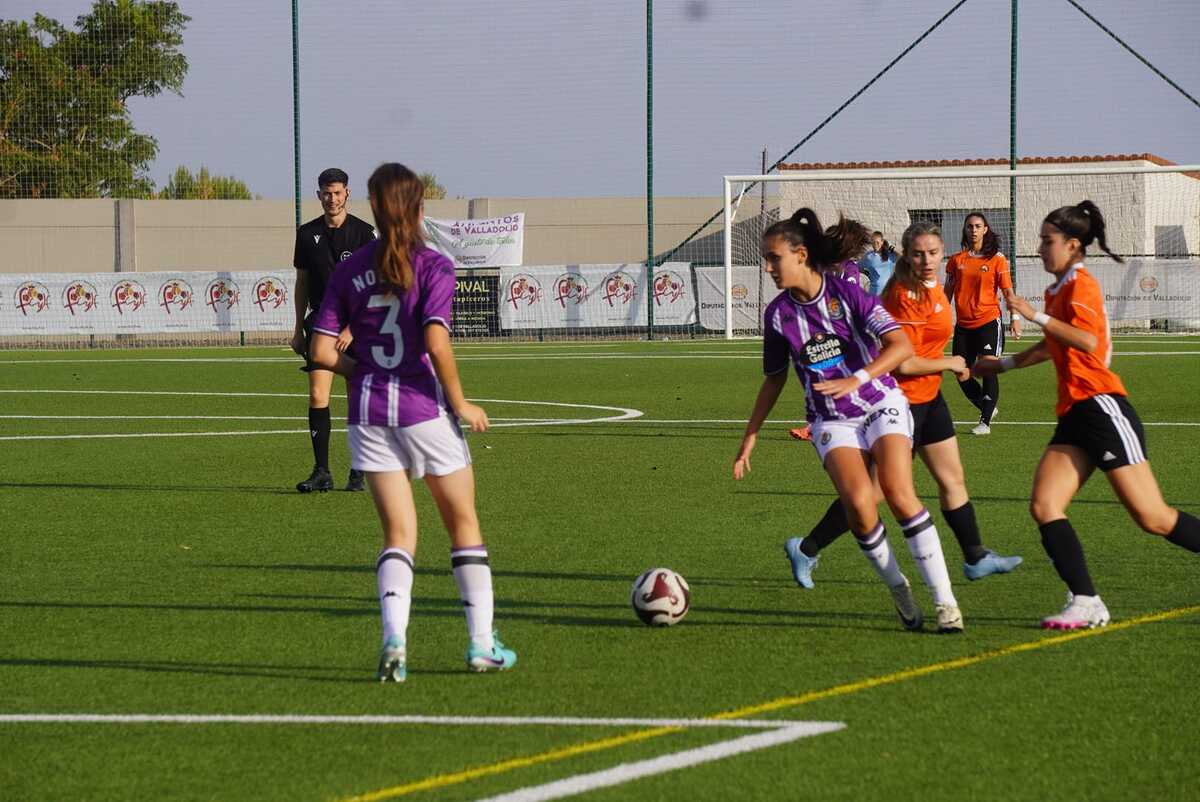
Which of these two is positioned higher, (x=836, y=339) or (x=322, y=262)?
(x=322, y=262)

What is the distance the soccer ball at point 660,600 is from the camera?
6711 millimetres

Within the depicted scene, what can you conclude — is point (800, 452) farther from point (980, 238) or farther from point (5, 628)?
point (5, 628)

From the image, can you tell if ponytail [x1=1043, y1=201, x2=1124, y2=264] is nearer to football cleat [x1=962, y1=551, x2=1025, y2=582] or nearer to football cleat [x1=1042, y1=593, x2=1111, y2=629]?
football cleat [x1=1042, y1=593, x2=1111, y2=629]

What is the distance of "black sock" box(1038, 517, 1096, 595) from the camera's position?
659cm

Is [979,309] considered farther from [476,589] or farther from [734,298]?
[734,298]

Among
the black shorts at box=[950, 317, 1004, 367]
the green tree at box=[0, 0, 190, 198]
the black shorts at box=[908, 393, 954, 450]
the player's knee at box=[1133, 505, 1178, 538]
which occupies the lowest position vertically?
the player's knee at box=[1133, 505, 1178, 538]

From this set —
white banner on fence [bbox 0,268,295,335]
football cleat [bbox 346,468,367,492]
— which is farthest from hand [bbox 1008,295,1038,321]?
white banner on fence [bbox 0,268,295,335]

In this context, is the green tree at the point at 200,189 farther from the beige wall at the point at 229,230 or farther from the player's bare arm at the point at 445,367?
the player's bare arm at the point at 445,367

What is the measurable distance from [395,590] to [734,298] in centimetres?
2994

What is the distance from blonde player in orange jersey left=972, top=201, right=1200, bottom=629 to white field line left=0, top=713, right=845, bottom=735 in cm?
199

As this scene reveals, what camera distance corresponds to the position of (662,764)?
4684 mm

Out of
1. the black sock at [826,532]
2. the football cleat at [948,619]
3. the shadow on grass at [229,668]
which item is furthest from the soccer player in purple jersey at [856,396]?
the shadow on grass at [229,668]

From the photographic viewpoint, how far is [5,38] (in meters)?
46.7

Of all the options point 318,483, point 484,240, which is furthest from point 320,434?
point 484,240
